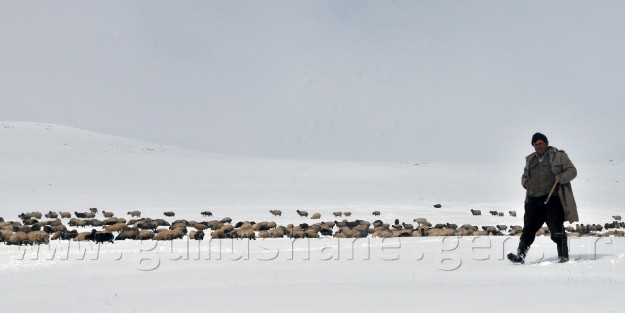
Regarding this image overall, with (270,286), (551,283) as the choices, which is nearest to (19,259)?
(270,286)

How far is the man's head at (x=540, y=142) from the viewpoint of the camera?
680 centimetres

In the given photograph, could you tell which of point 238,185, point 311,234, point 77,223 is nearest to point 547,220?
point 311,234

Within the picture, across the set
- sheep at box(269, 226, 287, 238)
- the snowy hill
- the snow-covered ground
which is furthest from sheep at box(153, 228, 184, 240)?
the snowy hill

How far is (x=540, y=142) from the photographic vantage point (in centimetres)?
680

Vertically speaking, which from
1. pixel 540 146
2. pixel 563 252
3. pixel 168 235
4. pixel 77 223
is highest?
pixel 540 146

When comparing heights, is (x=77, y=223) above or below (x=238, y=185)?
below

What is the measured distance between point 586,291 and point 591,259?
2.77 m

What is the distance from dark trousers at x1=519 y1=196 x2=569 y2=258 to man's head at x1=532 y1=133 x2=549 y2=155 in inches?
21.2

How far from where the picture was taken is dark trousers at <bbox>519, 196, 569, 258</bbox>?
665 centimetres

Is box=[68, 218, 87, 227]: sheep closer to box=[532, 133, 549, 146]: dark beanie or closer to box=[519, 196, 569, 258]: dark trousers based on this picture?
box=[519, 196, 569, 258]: dark trousers

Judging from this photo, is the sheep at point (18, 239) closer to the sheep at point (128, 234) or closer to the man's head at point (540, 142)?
the sheep at point (128, 234)

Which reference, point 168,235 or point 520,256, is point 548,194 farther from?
point 168,235

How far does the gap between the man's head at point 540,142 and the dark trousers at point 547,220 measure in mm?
538

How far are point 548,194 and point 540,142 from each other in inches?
23.4
